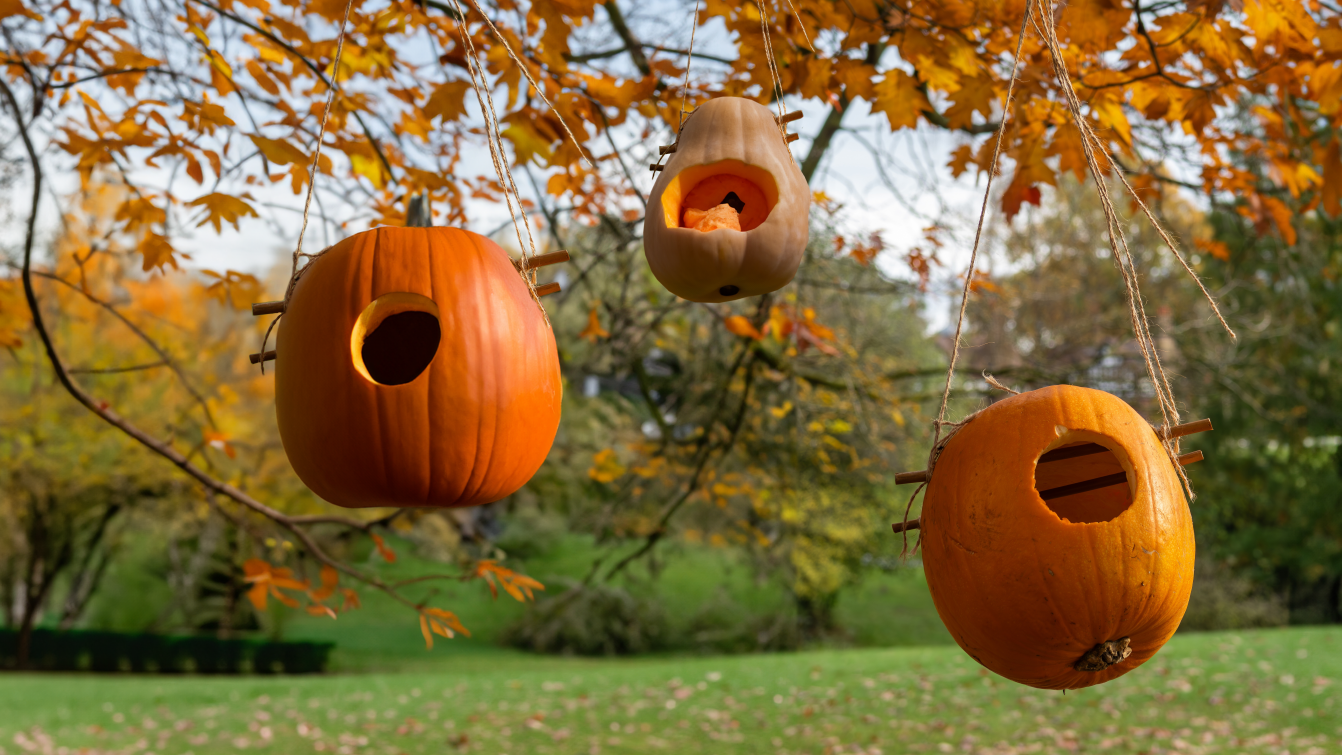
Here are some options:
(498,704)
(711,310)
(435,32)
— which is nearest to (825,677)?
(498,704)

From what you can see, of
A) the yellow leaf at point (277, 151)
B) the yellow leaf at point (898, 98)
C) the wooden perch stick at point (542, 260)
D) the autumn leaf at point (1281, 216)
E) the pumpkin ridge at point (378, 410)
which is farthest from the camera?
the autumn leaf at point (1281, 216)

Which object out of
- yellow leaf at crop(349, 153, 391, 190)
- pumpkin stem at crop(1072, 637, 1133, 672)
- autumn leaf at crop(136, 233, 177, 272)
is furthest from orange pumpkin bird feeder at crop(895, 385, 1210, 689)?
autumn leaf at crop(136, 233, 177, 272)

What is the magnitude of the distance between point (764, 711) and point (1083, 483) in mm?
7445

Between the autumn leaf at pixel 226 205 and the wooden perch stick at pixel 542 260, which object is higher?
the autumn leaf at pixel 226 205

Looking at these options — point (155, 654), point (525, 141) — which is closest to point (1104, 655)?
point (525, 141)

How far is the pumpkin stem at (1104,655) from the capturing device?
4.45 ft

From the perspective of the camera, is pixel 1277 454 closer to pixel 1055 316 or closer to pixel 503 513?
pixel 1055 316

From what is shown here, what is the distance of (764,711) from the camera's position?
8453 millimetres

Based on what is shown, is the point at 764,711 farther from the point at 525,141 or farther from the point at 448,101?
the point at 448,101

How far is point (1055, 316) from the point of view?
15.2 metres

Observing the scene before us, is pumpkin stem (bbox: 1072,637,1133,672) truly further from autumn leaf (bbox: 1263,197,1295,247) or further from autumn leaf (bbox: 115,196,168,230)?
autumn leaf (bbox: 1263,197,1295,247)

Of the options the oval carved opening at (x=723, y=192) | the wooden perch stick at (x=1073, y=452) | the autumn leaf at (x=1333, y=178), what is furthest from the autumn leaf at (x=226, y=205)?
the autumn leaf at (x=1333, y=178)

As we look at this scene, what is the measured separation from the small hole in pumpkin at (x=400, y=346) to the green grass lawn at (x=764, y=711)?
20.8ft

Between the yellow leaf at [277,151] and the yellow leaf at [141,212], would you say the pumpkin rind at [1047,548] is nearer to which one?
the yellow leaf at [277,151]
